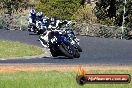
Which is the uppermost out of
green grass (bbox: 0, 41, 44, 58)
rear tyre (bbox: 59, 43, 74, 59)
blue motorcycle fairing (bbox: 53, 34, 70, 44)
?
blue motorcycle fairing (bbox: 53, 34, 70, 44)

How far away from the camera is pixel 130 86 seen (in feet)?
40.9

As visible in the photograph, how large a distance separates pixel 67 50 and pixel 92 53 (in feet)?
11.8

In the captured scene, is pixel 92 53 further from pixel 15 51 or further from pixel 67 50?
pixel 15 51

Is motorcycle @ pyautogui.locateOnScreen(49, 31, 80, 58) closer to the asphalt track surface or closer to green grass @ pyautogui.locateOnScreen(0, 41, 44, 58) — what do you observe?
the asphalt track surface

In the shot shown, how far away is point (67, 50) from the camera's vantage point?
23.1 meters

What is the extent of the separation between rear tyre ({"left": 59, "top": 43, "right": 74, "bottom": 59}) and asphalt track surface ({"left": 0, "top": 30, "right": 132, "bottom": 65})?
294mm

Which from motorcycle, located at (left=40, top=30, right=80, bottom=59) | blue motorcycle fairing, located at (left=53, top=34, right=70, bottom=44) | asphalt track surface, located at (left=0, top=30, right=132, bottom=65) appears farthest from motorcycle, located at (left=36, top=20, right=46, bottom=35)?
blue motorcycle fairing, located at (left=53, top=34, right=70, bottom=44)

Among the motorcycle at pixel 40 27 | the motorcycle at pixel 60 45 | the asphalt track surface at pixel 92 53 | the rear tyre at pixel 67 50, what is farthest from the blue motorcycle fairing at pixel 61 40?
the motorcycle at pixel 40 27

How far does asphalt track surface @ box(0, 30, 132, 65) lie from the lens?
69.6ft

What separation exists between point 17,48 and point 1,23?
59.1 feet

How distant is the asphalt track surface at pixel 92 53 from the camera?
2120 centimetres

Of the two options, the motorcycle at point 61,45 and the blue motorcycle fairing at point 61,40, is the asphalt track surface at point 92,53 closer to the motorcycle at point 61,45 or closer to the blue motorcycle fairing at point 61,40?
the motorcycle at point 61,45

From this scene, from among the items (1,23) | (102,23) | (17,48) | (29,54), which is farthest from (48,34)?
(1,23)

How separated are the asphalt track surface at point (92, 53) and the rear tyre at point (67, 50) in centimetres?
29
